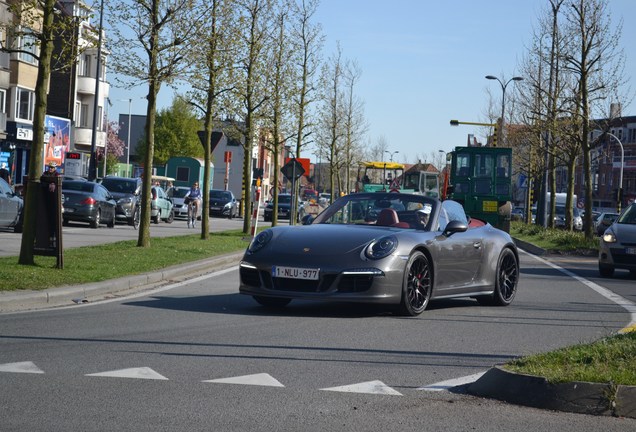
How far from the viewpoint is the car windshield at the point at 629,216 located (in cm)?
2142

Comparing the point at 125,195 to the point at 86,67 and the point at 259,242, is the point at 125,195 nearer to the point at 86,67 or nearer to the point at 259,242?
the point at 259,242

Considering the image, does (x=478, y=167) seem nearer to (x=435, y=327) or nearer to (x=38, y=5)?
(x=38, y=5)

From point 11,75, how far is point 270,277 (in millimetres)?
45461

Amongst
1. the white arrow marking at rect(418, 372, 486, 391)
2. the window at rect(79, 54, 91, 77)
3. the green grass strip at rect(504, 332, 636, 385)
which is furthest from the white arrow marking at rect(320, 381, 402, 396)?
the window at rect(79, 54, 91, 77)

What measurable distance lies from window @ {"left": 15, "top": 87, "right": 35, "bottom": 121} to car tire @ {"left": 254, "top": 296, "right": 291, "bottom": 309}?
1762 inches

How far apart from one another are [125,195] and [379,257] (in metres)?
29.1

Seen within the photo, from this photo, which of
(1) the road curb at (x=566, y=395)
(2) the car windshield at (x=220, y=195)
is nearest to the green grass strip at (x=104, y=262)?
(1) the road curb at (x=566, y=395)

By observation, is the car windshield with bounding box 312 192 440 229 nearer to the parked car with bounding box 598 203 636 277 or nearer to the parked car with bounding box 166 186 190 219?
the parked car with bounding box 598 203 636 277

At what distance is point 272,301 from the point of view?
38.7 ft

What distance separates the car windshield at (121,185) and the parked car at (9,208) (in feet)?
44.4

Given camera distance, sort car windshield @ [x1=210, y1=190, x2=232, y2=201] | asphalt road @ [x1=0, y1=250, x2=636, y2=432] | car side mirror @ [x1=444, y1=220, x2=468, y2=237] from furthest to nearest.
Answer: car windshield @ [x1=210, y1=190, x2=232, y2=201]
car side mirror @ [x1=444, y1=220, x2=468, y2=237]
asphalt road @ [x1=0, y1=250, x2=636, y2=432]

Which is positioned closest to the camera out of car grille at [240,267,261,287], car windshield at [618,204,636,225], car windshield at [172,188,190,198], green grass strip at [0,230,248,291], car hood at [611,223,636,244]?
car grille at [240,267,261,287]

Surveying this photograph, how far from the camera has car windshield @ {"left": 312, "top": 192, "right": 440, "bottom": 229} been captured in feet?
40.2

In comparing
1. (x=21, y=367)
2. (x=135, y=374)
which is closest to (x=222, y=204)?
(x=21, y=367)
